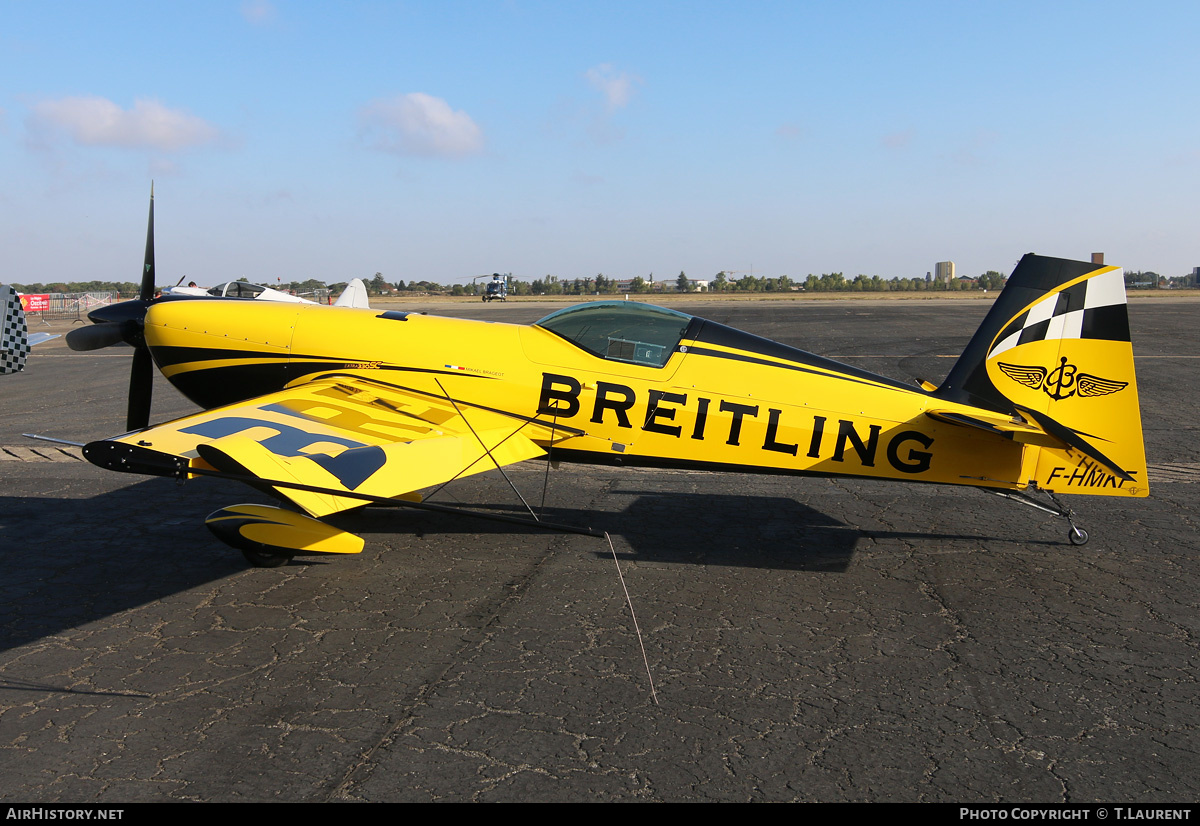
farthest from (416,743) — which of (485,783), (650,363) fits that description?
(650,363)

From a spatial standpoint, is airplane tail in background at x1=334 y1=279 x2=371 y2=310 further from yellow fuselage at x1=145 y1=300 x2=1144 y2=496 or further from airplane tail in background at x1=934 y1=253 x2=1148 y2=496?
airplane tail in background at x1=934 y1=253 x2=1148 y2=496

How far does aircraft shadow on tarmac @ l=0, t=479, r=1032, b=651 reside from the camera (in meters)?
5.79

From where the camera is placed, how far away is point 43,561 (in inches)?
253

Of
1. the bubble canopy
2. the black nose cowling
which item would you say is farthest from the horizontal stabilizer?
the black nose cowling

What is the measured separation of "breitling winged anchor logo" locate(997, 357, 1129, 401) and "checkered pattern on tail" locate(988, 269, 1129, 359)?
0.72 ft

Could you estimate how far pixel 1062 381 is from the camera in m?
6.67

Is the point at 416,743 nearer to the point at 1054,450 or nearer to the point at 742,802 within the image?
the point at 742,802

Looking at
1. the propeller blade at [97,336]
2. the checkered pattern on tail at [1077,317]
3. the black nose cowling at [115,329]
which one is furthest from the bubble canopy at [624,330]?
the propeller blade at [97,336]

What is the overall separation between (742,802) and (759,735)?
1.97 feet

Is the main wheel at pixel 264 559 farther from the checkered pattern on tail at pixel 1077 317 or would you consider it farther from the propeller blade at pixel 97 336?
the checkered pattern on tail at pixel 1077 317

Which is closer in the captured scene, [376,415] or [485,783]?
[485,783]

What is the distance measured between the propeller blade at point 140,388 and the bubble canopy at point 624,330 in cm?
428

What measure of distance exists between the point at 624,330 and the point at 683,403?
2.91 ft
